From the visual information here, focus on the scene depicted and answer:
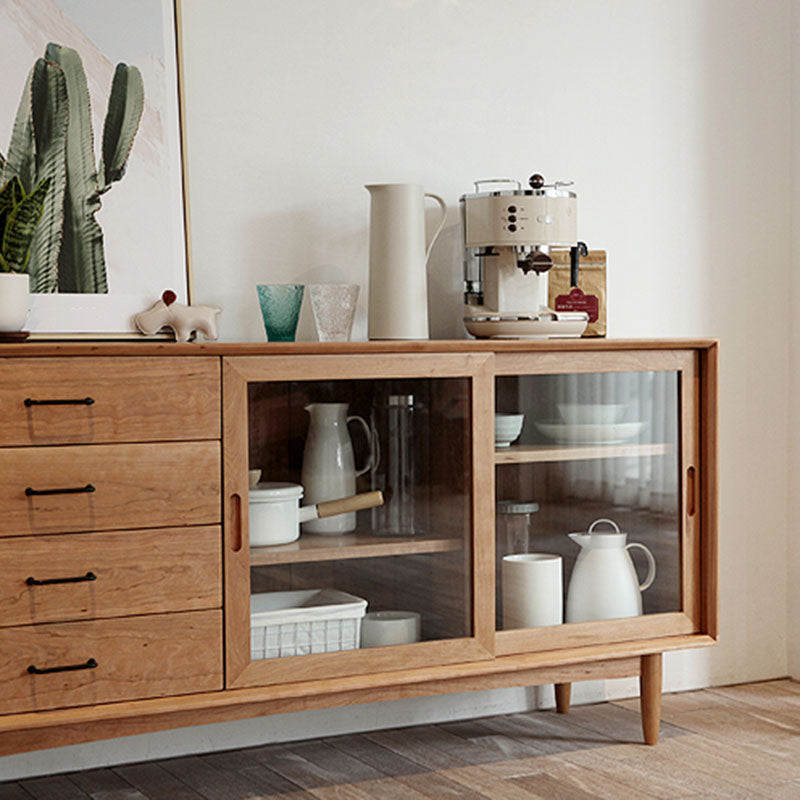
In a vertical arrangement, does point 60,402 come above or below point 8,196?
below

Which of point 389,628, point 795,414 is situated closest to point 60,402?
point 389,628

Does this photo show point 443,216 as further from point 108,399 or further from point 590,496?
point 108,399

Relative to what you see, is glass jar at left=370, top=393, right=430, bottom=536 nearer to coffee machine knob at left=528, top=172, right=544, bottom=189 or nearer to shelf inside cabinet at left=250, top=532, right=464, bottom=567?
shelf inside cabinet at left=250, top=532, right=464, bottom=567

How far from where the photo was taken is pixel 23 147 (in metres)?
2.30

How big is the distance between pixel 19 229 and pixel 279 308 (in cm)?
52

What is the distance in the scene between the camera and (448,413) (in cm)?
231

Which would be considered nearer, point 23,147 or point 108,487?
point 108,487

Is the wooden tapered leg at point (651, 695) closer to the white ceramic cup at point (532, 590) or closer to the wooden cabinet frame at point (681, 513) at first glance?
the wooden cabinet frame at point (681, 513)

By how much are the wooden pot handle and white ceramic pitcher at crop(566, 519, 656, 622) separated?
46 cm

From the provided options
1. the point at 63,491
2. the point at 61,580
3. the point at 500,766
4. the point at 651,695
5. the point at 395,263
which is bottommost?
the point at 500,766

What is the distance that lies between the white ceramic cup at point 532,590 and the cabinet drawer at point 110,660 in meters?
0.59

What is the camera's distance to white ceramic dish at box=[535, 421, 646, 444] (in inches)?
95.2

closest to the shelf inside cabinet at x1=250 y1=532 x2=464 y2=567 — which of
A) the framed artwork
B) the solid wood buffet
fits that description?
the solid wood buffet

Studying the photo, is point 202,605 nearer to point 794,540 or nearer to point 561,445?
point 561,445
